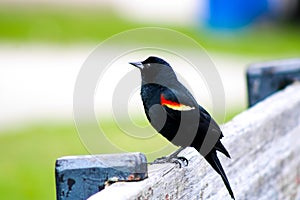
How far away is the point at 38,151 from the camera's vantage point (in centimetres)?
746

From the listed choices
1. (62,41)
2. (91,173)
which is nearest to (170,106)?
(91,173)

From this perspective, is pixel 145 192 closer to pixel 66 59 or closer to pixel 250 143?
pixel 250 143

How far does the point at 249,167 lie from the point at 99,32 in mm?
11551

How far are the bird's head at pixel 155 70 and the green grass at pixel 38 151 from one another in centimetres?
227

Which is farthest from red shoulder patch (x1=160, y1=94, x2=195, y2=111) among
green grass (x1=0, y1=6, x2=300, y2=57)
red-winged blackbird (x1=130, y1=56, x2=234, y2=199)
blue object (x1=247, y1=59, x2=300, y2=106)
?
green grass (x1=0, y1=6, x2=300, y2=57)

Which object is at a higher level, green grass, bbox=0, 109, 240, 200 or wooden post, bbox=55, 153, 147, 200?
wooden post, bbox=55, 153, 147, 200

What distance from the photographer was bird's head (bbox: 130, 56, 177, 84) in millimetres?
3400

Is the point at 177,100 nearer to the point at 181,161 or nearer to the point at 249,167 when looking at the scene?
the point at 249,167

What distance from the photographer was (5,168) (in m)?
6.84

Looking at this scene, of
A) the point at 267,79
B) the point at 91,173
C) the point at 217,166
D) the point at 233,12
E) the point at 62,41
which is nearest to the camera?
the point at 91,173

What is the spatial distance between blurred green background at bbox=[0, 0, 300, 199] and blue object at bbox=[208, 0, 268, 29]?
7 cm

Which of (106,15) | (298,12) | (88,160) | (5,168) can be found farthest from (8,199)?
(298,12)

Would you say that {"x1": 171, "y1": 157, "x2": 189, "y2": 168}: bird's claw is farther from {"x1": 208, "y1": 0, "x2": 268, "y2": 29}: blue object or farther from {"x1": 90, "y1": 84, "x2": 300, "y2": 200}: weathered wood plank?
{"x1": 208, "y1": 0, "x2": 268, "y2": 29}: blue object

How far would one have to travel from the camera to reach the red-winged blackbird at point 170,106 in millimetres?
3312
